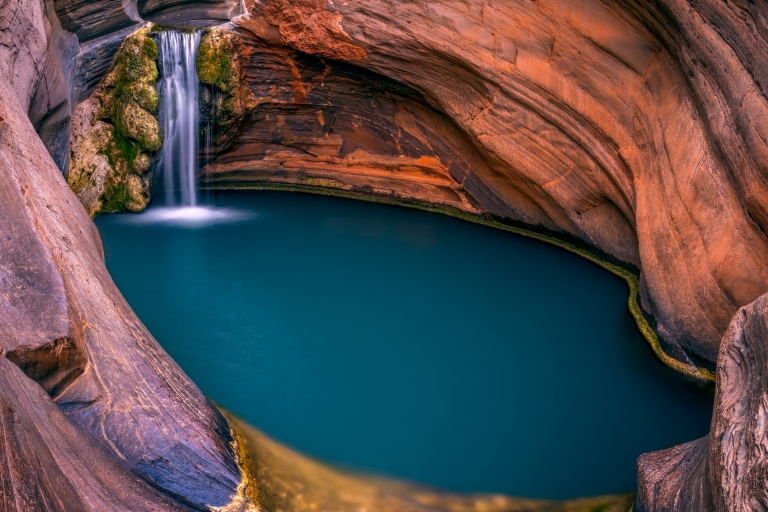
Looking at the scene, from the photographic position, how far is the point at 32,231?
386 centimetres

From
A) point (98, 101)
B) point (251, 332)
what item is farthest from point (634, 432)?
point (98, 101)

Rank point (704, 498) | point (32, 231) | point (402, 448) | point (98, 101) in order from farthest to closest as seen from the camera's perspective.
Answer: point (98, 101)
point (402, 448)
point (32, 231)
point (704, 498)

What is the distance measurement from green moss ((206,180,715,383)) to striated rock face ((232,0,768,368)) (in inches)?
8.2

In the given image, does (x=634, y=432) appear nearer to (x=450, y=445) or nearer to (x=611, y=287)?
(x=450, y=445)

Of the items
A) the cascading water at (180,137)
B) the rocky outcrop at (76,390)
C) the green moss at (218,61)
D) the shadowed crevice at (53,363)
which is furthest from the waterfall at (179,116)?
the shadowed crevice at (53,363)

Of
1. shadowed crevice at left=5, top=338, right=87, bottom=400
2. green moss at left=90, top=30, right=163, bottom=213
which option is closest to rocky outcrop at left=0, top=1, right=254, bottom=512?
shadowed crevice at left=5, top=338, right=87, bottom=400

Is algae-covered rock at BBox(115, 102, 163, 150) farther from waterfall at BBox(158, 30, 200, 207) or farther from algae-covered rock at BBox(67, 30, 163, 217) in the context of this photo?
waterfall at BBox(158, 30, 200, 207)

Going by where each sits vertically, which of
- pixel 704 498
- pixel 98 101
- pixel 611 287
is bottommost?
pixel 704 498

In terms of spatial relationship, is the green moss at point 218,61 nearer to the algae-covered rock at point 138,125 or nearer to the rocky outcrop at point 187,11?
the rocky outcrop at point 187,11

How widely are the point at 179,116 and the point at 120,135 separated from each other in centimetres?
95

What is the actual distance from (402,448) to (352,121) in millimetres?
6726

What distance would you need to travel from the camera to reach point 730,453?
10.2 feet

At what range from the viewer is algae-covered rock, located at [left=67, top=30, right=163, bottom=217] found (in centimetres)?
942

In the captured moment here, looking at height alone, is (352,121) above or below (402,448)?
above
